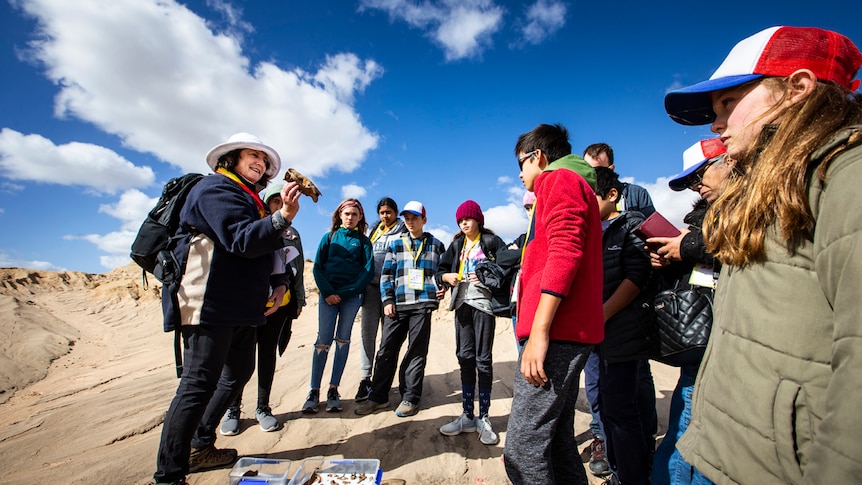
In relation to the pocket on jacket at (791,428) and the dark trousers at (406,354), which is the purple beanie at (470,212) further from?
the pocket on jacket at (791,428)

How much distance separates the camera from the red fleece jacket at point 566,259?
1.76m

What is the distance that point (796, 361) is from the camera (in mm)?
819

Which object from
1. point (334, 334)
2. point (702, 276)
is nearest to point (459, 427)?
point (334, 334)

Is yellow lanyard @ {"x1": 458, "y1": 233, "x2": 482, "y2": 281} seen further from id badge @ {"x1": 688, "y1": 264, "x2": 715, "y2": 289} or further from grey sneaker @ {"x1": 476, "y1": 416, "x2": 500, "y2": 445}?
id badge @ {"x1": 688, "y1": 264, "x2": 715, "y2": 289}

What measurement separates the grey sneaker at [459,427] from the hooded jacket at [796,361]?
2.85 meters

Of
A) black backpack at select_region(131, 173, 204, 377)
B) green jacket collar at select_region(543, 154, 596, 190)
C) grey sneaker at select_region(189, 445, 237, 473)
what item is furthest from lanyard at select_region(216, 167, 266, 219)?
green jacket collar at select_region(543, 154, 596, 190)

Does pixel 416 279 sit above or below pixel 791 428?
above

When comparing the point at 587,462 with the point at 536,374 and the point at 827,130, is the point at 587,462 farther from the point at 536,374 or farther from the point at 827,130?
the point at 827,130

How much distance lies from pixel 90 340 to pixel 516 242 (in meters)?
12.0

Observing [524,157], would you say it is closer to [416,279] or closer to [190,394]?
[416,279]

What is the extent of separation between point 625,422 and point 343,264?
3.38 meters

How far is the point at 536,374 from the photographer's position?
67.6 inches

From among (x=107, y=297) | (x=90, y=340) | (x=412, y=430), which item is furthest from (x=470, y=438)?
(x=107, y=297)

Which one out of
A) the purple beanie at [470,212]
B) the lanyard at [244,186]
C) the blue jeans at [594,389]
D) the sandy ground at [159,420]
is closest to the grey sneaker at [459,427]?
the sandy ground at [159,420]
